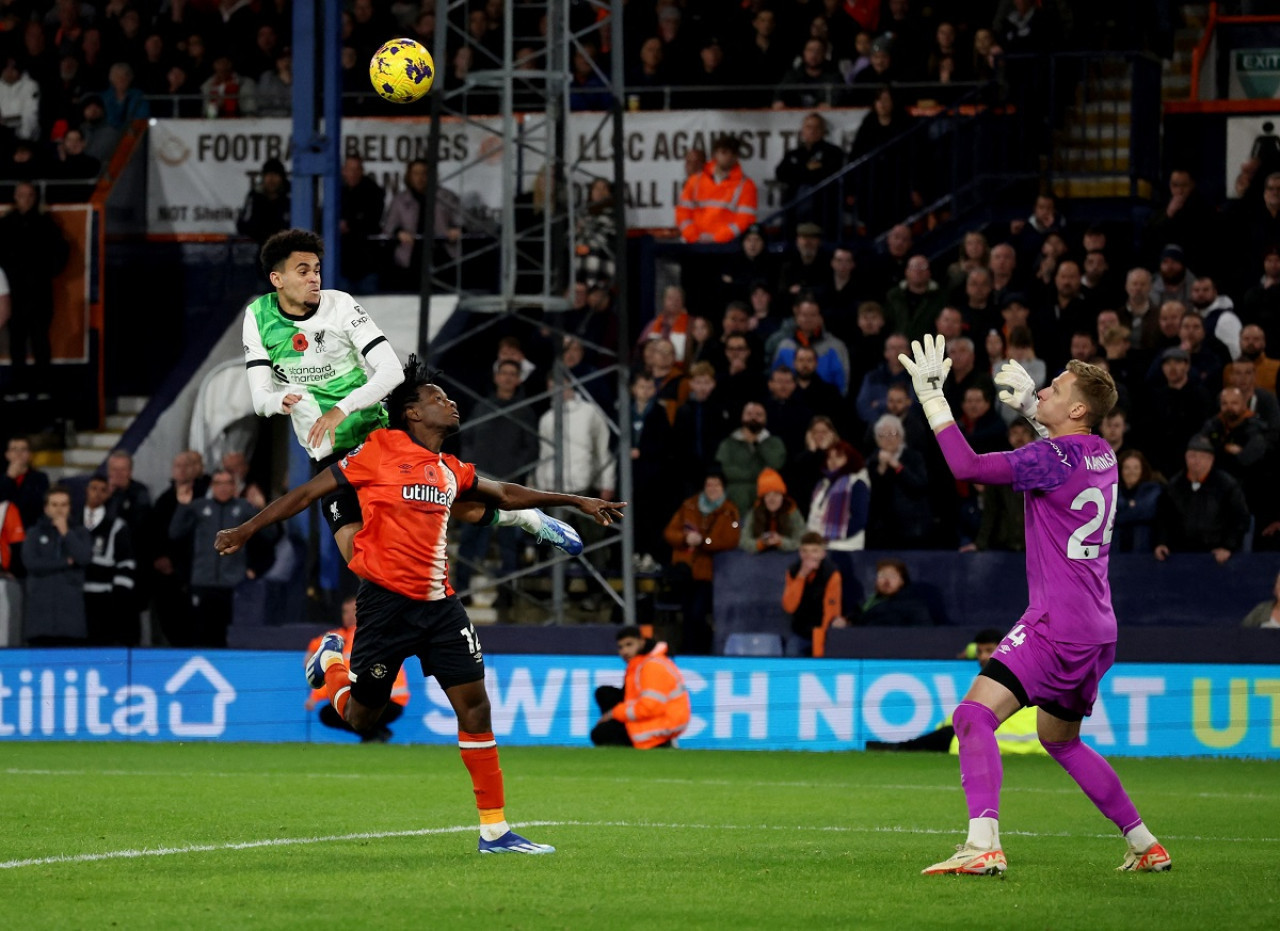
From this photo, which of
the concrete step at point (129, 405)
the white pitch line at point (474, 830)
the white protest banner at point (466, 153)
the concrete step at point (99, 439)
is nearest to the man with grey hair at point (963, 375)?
the white protest banner at point (466, 153)

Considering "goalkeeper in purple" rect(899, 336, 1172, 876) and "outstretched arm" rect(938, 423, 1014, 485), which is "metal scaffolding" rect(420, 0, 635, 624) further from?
"outstretched arm" rect(938, 423, 1014, 485)

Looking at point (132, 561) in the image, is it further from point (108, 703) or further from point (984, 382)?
point (984, 382)

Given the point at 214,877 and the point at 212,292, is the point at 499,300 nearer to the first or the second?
the point at 212,292

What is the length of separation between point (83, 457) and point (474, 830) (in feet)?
50.0

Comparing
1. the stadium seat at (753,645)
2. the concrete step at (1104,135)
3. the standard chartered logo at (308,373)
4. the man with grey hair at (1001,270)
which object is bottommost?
the stadium seat at (753,645)

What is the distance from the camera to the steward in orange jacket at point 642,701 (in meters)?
17.5

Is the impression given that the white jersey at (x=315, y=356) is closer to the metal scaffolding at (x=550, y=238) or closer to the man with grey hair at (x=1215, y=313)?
the metal scaffolding at (x=550, y=238)

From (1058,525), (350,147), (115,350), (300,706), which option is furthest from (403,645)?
(115,350)

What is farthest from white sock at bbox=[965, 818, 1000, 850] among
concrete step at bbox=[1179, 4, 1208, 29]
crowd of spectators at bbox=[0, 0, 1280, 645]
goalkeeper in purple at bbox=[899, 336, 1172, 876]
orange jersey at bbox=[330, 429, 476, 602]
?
concrete step at bbox=[1179, 4, 1208, 29]

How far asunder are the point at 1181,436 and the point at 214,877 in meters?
12.4

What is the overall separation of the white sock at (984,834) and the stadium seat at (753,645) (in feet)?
34.0

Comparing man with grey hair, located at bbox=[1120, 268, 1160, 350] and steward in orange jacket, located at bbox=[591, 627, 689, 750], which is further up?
man with grey hair, located at bbox=[1120, 268, 1160, 350]

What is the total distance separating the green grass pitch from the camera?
720 centimetres

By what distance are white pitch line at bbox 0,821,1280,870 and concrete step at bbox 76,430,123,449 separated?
1481 centimetres
